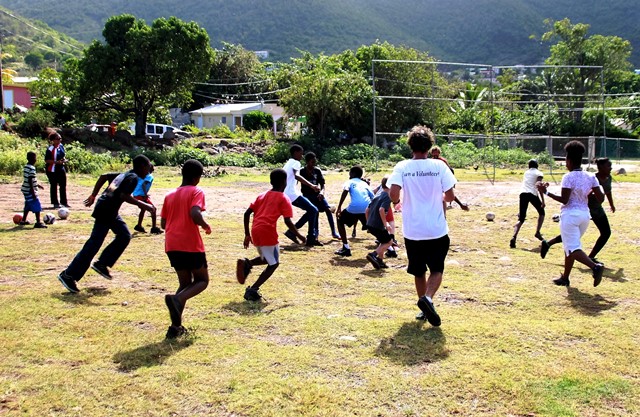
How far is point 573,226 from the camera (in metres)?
7.79

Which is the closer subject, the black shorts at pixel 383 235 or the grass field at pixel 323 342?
the grass field at pixel 323 342

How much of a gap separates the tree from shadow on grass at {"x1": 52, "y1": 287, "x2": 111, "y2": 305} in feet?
96.3

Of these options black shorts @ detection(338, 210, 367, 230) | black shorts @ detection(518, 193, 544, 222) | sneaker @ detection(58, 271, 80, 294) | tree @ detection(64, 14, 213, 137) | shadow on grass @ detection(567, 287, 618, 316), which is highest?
tree @ detection(64, 14, 213, 137)

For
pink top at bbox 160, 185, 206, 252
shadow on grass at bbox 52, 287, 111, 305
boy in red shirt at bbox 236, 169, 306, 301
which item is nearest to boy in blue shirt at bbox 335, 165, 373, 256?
boy in red shirt at bbox 236, 169, 306, 301

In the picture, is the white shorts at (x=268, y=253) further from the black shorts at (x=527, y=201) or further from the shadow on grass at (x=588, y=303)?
Answer: the black shorts at (x=527, y=201)

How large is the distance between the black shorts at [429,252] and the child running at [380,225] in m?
2.73

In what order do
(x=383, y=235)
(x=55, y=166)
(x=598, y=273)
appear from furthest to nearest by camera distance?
(x=55, y=166), (x=383, y=235), (x=598, y=273)

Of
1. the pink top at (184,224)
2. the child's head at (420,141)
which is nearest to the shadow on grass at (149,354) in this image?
the pink top at (184,224)

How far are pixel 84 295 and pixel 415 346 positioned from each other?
4055 mm

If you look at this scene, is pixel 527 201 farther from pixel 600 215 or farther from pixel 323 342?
pixel 323 342

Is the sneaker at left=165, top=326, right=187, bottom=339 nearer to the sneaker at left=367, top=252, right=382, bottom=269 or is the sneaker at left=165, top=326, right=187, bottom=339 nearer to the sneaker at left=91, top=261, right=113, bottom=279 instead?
the sneaker at left=91, top=261, right=113, bottom=279

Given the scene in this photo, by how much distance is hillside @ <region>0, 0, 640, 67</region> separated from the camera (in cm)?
13900

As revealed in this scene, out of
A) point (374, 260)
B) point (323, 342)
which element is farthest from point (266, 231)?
point (374, 260)

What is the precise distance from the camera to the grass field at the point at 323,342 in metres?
4.43
